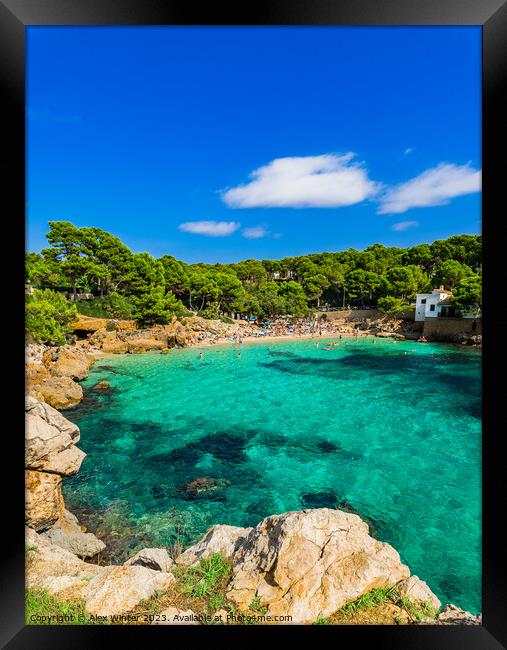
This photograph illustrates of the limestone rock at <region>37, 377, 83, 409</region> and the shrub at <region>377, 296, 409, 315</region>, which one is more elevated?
the shrub at <region>377, 296, 409, 315</region>

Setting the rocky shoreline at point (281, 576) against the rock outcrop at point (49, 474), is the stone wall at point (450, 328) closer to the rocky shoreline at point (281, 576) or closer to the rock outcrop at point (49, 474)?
the rocky shoreline at point (281, 576)

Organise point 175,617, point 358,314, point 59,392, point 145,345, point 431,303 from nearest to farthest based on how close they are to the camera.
Answer: 1. point 175,617
2. point 59,392
3. point 145,345
4. point 431,303
5. point 358,314

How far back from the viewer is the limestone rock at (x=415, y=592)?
1930 mm

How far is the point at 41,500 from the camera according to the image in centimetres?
336

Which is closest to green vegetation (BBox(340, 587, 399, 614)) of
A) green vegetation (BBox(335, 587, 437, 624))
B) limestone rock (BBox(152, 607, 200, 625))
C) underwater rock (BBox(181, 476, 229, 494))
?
green vegetation (BBox(335, 587, 437, 624))

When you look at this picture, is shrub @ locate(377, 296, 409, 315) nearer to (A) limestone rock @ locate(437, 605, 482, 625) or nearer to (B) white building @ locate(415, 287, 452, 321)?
(B) white building @ locate(415, 287, 452, 321)

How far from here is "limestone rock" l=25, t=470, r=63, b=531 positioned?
3.30m

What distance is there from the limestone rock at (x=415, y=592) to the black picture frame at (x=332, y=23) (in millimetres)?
380

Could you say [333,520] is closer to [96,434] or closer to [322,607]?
[322,607]

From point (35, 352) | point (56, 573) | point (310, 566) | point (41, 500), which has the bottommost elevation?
point (41, 500)

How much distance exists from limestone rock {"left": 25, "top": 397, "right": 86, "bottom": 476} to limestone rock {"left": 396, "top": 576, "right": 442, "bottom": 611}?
142 inches

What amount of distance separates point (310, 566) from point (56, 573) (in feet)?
6.24

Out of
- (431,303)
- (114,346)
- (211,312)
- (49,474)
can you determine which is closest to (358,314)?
(431,303)

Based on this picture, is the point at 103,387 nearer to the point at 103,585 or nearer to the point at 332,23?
the point at 103,585
